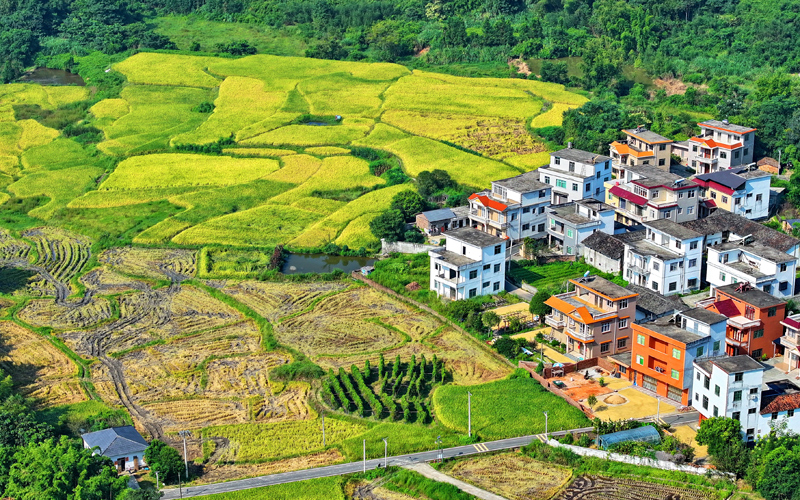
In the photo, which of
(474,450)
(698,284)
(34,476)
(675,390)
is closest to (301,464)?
(474,450)

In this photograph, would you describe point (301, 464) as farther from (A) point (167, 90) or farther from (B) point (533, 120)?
(A) point (167, 90)

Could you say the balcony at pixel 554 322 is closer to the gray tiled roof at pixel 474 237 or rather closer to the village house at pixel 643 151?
the gray tiled roof at pixel 474 237

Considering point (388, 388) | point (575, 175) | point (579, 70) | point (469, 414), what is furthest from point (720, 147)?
point (469, 414)

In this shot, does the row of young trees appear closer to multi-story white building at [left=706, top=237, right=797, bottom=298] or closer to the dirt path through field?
the dirt path through field

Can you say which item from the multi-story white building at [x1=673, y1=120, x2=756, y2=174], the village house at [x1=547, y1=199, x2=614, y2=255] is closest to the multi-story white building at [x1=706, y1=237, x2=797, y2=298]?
the village house at [x1=547, y1=199, x2=614, y2=255]

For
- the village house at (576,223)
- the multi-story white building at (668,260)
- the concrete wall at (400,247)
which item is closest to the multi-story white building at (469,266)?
the concrete wall at (400,247)
